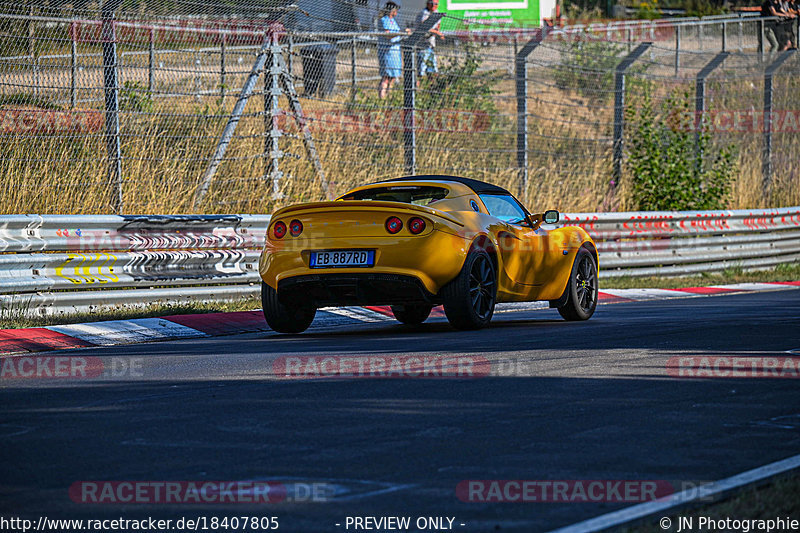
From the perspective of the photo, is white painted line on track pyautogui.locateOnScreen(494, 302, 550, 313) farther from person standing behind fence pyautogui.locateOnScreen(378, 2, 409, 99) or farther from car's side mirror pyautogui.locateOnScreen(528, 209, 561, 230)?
person standing behind fence pyautogui.locateOnScreen(378, 2, 409, 99)

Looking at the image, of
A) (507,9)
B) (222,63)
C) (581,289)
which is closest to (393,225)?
(581,289)

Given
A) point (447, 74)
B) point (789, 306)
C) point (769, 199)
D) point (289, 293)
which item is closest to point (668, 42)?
point (769, 199)

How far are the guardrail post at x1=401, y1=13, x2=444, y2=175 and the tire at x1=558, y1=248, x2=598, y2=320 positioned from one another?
5.02 m

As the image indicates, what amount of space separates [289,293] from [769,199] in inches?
631

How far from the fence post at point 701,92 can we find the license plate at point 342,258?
41.5 ft

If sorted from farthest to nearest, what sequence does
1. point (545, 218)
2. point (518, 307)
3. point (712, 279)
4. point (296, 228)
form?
point (712, 279) < point (518, 307) < point (545, 218) < point (296, 228)

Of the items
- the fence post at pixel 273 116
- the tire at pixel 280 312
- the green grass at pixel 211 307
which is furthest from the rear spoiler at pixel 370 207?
the fence post at pixel 273 116

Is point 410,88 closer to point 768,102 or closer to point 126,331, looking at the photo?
point 126,331

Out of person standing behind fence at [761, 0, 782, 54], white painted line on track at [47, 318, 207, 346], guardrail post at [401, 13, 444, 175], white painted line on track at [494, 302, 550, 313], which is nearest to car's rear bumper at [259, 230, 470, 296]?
white painted line on track at [47, 318, 207, 346]

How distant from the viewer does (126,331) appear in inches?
399

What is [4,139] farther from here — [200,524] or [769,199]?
[769,199]

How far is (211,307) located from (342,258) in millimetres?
2921

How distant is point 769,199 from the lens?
23.6 metres

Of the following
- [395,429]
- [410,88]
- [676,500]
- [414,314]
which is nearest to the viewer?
[676,500]
